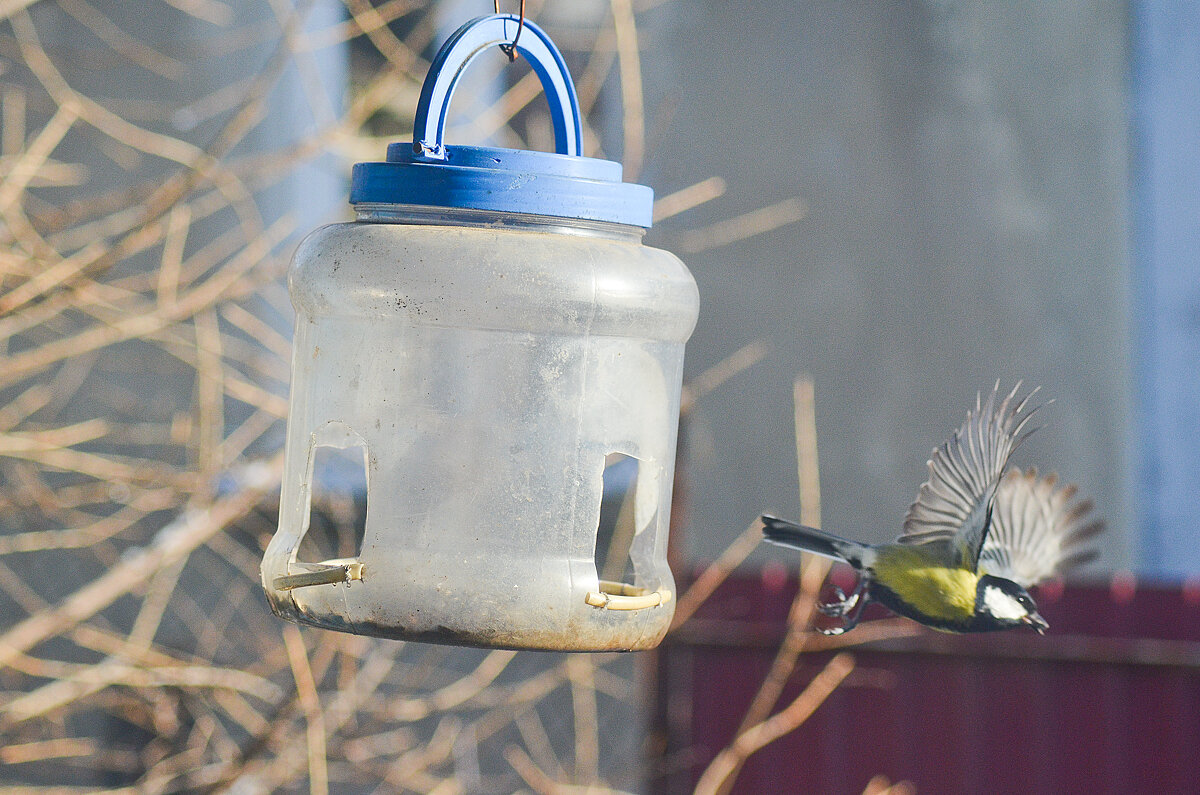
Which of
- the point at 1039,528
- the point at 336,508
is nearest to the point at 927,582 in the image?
the point at 1039,528

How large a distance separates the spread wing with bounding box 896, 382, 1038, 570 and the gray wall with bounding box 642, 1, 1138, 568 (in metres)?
3.40

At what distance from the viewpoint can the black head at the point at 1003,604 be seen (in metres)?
2.03

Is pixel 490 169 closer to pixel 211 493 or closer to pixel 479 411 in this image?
pixel 479 411

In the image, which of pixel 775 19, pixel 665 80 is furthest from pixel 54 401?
pixel 775 19

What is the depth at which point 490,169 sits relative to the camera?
1480mm

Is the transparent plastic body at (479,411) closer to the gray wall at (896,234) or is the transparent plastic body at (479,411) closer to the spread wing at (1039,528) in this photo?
the spread wing at (1039,528)

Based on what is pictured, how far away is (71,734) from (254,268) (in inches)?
101

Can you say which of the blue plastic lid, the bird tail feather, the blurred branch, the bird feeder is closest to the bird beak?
the bird tail feather

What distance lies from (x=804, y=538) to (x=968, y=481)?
27cm

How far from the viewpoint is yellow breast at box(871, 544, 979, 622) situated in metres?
2.13

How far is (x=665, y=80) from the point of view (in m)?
5.78

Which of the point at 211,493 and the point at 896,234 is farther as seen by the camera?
the point at 896,234

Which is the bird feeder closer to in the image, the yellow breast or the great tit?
the great tit

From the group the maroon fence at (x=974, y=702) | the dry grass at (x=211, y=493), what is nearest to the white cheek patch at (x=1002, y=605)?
the dry grass at (x=211, y=493)
